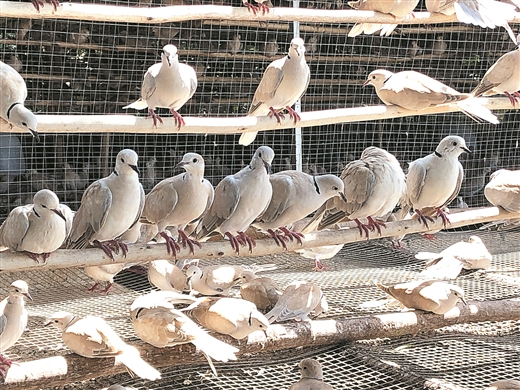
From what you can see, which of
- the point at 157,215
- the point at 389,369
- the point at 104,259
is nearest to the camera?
the point at 104,259

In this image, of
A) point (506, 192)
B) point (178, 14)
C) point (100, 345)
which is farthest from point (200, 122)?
point (506, 192)

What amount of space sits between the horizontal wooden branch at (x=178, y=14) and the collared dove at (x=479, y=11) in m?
0.06

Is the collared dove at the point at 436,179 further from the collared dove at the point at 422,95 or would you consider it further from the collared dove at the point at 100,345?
the collared dove at the point at 100,345

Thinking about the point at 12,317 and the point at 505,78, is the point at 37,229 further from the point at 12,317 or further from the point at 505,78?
the point at 505,78

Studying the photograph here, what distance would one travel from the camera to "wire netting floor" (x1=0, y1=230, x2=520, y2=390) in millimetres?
3516

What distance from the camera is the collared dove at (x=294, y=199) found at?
340cm

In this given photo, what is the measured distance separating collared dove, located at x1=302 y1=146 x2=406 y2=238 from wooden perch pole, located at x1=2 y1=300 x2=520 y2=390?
0.53 meters

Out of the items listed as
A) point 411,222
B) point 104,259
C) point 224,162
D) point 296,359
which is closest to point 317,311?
point 296,359

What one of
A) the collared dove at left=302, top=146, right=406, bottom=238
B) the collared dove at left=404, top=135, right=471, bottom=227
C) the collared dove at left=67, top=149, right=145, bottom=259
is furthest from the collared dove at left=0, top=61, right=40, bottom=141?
the collared dove at left=404, top=135, right=471, bottom=227

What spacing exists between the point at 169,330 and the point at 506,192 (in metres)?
1.98

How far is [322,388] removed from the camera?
302 centimetres

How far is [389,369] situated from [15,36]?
152 inches

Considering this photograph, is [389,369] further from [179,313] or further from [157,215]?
[157,215]

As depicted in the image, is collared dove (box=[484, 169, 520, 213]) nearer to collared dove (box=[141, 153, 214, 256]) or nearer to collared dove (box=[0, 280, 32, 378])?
collared dove (box=[141, 153, 214, 256])
